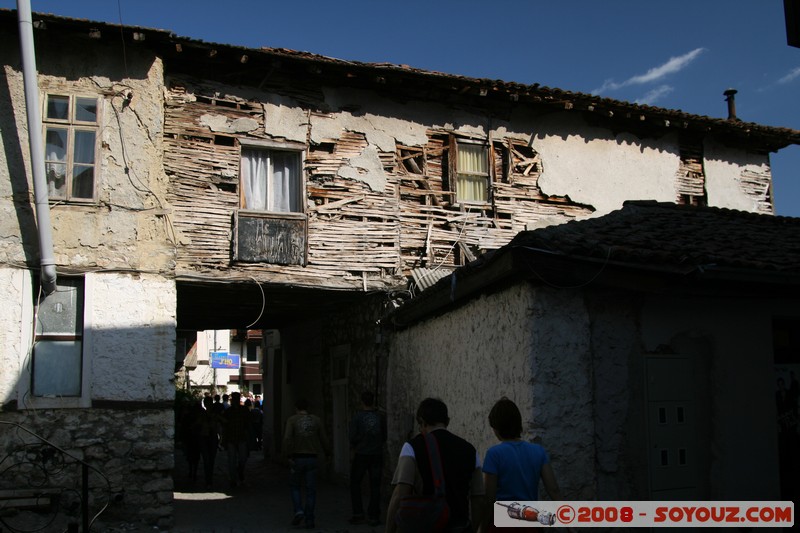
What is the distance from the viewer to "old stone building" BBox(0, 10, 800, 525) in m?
10.1

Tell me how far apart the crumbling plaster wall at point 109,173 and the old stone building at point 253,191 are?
0.02 meters

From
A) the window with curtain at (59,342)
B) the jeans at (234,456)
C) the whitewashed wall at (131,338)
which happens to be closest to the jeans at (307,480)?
the whitewashed wall at (131,338)

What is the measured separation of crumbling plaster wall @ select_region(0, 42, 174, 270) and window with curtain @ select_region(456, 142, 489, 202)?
189 inches

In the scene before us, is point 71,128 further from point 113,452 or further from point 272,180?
point 113,452

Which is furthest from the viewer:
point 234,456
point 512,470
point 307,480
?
point 234,456

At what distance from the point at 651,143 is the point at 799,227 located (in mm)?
5196

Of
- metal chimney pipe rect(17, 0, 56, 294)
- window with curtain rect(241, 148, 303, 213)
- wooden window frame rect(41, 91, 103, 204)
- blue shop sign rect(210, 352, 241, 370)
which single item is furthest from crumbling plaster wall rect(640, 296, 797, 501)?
blue shop sign rect(210, 352, 241, 370)

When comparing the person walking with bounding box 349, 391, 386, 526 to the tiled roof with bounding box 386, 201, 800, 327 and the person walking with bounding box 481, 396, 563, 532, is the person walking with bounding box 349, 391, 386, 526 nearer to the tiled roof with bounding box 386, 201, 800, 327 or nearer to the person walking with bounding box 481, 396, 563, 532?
the tiled roof with bounding box 386, 201, 800, 327

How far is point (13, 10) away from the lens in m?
9.88

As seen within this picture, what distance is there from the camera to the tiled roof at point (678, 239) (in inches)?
257

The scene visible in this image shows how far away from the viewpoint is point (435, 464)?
4.38m

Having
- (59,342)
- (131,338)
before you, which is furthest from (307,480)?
(59,342)

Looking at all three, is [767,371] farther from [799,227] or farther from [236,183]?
[236,183]

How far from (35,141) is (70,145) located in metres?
0.84
